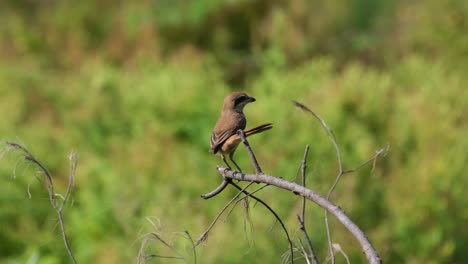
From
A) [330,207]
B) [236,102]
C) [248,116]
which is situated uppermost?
[248,116]

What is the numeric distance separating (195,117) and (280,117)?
0.69 meters

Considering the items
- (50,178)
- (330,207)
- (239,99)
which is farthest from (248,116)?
(330,207)

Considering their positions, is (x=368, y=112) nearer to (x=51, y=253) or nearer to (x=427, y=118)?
(x=427, y=118)

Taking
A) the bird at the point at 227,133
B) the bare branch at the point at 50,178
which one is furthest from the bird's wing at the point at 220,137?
the bare branch at the point at 50,178

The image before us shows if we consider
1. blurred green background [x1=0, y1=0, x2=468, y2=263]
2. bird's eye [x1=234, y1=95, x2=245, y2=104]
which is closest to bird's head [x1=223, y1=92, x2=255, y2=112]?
bird's eye [x1=234, y1=95, x2=245, y2=104]

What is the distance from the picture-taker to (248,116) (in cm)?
550

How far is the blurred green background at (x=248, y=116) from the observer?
4.55m

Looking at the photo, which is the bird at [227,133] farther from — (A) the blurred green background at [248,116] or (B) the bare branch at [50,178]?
(B) the bare branch at [50,178]

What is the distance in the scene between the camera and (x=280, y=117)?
537 cm

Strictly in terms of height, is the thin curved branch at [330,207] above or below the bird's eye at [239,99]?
below

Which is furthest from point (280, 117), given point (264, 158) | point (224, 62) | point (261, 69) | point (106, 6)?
point (106, 6)

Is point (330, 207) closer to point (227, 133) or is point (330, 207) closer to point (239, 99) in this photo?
point (227, 133)

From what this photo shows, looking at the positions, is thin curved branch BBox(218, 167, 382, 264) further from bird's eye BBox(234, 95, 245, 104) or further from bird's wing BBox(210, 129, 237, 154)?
bird's eye BBox(234, 95, 245, 104)

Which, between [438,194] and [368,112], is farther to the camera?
[368,112]
